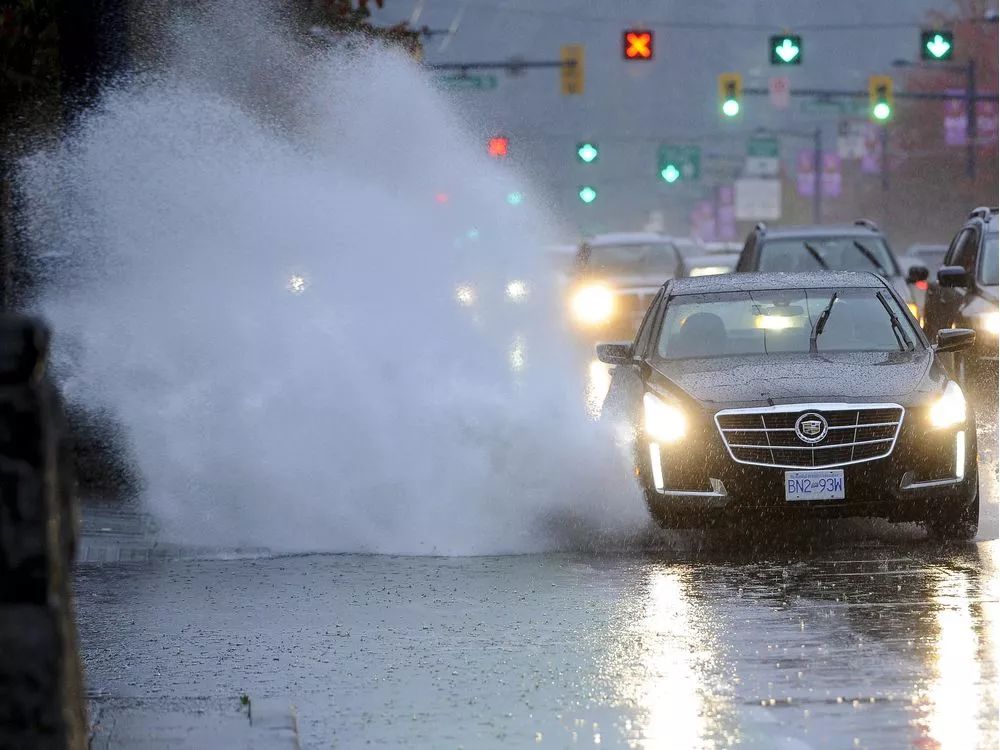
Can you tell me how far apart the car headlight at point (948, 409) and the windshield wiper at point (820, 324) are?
3.54 ft

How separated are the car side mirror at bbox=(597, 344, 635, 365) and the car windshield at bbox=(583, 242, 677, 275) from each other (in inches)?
746

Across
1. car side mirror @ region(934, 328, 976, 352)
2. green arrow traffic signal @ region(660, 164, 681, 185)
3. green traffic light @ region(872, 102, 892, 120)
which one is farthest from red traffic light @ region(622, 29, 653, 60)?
car side mirror @ region(934, 328, 976, 352)

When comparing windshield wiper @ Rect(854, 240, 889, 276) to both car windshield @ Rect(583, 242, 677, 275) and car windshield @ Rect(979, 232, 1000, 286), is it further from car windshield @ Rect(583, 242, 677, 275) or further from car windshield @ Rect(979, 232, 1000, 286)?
car windshield @ Rect(583, 242, 677, 275)

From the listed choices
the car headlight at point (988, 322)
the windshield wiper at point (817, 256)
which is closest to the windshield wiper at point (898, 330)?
the car headlight at point (988, 322)

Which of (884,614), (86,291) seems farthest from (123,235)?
(884,614)

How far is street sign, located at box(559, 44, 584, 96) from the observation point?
43372 millimetres

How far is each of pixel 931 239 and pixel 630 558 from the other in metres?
68.8

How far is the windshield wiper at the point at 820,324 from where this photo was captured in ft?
39.9

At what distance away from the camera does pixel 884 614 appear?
A: 8773 millimetres

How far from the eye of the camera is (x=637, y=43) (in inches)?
1387

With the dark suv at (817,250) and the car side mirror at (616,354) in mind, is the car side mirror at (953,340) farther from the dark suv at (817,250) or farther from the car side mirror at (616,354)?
the dark suv at (817,250)

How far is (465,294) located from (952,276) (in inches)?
177

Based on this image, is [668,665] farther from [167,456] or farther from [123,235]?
[123,235]

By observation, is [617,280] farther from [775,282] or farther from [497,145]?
[497,145]
